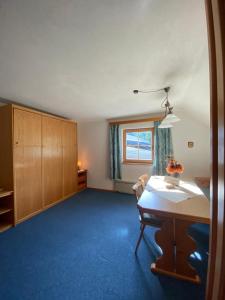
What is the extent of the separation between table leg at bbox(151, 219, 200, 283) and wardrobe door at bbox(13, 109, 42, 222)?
2336 mm

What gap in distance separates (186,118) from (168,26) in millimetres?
2668

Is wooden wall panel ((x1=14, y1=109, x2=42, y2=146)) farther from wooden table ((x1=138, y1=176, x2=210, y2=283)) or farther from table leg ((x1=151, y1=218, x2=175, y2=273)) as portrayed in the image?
table leg ((x1=151, y1=218, x2=175, y2=273))

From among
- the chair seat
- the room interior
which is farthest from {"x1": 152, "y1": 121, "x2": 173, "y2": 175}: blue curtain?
the chair seat

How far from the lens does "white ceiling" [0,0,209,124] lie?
958 mm

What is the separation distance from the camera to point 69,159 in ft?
12.4

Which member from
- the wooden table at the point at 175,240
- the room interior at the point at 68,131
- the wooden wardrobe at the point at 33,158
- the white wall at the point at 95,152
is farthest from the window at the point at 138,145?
the wooden table at the point at 175,240

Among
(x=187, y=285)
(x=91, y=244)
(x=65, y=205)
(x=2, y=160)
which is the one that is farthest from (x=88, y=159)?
(x=187, y=285)

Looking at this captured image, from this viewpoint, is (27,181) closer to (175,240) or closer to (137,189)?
(137,189)

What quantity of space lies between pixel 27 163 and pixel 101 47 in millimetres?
2360

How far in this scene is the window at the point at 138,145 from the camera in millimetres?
3897

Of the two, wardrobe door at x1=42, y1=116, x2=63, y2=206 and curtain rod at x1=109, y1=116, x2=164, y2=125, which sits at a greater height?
curtain rod at x1=109, y1=116, x2=164, y2=125

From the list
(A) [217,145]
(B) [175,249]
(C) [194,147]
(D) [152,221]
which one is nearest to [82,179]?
(D) [152,221]

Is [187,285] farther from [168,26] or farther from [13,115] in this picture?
[13,115]

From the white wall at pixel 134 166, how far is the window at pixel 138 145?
247 mm
